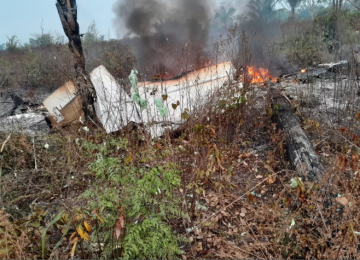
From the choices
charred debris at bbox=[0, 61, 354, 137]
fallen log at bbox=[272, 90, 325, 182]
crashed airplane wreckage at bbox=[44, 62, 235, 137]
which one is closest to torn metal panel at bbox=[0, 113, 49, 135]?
charred debris at bbox=[0, 61, 354, 137]

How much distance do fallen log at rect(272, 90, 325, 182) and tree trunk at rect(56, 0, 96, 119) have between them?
3.95m

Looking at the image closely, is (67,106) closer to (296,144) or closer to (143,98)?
(143,98)

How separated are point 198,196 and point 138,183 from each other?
1292mm

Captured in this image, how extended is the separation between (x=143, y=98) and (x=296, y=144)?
300cm

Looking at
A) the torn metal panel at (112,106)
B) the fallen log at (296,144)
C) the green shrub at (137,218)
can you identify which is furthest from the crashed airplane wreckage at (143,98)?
the green shrub at (137,218)

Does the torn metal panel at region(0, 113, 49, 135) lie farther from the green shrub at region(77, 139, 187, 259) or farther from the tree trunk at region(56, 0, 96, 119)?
the green shrub at region(77, 139, 187, 259)

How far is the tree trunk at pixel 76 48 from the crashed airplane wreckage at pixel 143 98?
0.20m

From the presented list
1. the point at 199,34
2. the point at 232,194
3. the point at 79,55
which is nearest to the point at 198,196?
the point at 232,194

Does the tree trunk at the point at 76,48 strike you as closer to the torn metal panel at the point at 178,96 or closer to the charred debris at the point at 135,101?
the charred debris at the point at 135,101

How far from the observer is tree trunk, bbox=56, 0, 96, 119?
190 inches

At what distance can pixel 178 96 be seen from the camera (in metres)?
5.41

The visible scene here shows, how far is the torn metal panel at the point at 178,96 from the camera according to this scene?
180 inches

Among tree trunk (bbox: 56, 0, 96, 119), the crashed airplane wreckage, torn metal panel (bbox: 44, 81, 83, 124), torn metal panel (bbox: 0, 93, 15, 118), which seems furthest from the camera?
torn metal panel (bbox: 0, 93, 15, 118)

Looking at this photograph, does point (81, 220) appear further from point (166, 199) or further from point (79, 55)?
point (79, 55)
